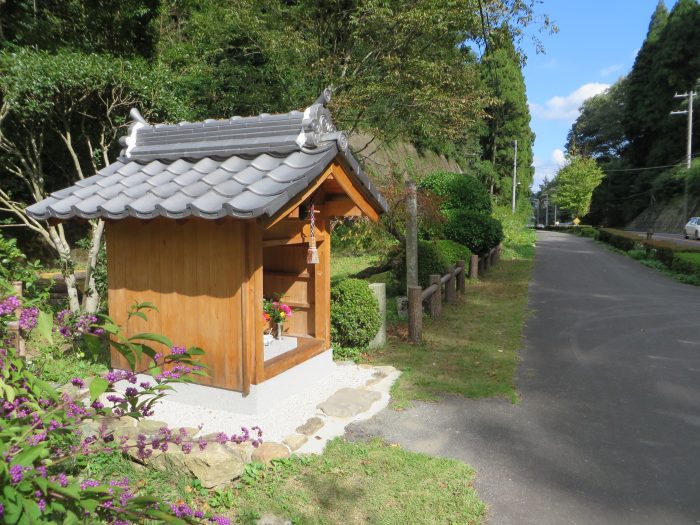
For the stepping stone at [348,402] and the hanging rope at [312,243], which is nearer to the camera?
the stepping stone at [348,402]

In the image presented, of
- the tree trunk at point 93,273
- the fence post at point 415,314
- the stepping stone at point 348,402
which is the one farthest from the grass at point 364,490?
the tree trunk at point 93,273

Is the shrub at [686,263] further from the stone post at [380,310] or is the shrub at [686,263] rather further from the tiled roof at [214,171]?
the tiled roof at [214,171]

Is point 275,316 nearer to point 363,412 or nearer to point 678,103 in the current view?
point 363,412

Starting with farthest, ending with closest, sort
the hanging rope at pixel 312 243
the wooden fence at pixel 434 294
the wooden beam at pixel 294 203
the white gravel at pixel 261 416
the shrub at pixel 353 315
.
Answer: the wooden fence at pixel 434 294
the shrub at pixel 353 315
the hanging rope at pixel 312 243
the white gravel at pixel 261 416
the wooden beam at pixel 294 203

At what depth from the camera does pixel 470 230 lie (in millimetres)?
14836

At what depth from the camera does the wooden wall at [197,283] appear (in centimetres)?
445

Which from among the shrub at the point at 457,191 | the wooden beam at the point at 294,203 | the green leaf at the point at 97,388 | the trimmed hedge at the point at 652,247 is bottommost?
the trimmed hedge at the point at 652,247

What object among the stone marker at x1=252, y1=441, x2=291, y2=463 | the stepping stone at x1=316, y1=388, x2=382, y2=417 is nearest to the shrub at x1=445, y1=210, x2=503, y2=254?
the stepping stone at x1=316, y1=388, x2=382, y2=417

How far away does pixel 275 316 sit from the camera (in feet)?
19.5

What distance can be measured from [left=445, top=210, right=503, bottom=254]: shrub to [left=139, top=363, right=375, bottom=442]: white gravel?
1023cm

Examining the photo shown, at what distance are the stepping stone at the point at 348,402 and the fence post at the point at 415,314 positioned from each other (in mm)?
2174

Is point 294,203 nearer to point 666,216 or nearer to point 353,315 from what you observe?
point 353,315

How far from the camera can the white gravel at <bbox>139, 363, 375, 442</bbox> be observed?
14.3 feet

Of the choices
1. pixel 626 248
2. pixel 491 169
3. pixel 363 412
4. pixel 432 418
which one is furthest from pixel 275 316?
pixel 491 169
